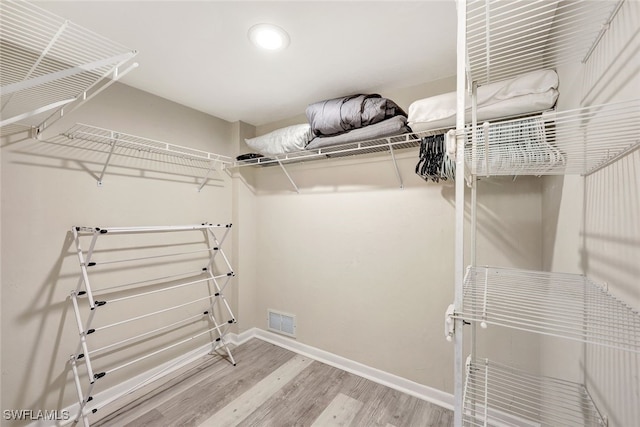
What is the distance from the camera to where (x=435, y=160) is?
162cm

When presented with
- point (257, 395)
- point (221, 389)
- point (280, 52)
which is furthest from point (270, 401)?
point (280, 52)

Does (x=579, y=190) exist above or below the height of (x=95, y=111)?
below

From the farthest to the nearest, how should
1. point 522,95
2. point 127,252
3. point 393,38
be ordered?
point 127,252 < point 393,38 < point 522,95

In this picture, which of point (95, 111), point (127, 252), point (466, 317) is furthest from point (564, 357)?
point (95, 111)

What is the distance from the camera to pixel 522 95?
1.28 metres

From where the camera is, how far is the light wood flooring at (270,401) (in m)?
1.65

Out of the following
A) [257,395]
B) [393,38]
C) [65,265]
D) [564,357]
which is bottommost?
[257,395]

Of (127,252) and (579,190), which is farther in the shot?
(127,252)

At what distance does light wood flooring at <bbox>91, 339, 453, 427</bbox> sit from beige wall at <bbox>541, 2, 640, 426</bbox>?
1066 millimetres

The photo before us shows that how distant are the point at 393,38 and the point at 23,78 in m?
1.78

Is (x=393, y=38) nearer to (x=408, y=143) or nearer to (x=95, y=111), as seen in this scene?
(x=408, y=143)
